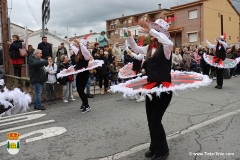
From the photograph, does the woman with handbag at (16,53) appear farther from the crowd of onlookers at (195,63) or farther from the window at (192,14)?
the window at (192,14)

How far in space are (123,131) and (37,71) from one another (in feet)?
13.6

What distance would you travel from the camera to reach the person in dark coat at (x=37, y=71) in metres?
7.96

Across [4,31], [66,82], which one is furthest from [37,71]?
[4,31]

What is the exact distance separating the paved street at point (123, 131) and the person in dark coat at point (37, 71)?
59cm

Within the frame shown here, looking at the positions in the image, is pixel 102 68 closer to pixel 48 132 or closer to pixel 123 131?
pixel 48 132

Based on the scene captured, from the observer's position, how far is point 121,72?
920cm

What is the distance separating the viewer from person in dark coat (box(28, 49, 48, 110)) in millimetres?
7958

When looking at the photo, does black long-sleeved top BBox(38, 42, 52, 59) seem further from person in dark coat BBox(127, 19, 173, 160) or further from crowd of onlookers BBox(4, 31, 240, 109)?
person in dark coat BBox(127, 19, 173, 160)

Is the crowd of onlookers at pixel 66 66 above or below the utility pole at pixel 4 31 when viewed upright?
below

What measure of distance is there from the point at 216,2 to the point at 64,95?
37.9 meters

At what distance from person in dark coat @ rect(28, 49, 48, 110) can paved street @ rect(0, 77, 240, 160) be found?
0.59m

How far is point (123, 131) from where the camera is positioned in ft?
17.7

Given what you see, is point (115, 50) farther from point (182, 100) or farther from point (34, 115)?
point (34, 115)

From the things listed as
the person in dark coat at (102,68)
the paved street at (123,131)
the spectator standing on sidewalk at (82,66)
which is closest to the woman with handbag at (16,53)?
the person in dark coat at (102,68)
